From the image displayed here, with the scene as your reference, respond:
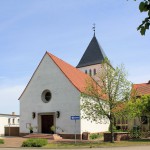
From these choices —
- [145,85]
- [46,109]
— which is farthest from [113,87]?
[145,85]

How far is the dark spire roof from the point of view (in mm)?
62469

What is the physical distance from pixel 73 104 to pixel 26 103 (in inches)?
282

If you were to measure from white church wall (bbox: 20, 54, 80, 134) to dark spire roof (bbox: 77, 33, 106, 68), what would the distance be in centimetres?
2481

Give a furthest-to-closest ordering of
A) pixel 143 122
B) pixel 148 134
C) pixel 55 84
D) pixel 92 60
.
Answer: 1. pixel 92 60
2. pixel 143 122
3. pixel 55 84
4. pixel 148 134

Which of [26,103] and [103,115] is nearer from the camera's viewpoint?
[103,115]

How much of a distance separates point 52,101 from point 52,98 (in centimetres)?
36

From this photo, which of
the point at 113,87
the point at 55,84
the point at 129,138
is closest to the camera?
the point at 113,87

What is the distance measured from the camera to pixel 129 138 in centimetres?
3152

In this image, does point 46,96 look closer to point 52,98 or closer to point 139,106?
point 52,98

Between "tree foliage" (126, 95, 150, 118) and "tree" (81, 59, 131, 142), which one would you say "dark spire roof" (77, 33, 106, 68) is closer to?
"tree foliage" (126, 95, 150, 118)

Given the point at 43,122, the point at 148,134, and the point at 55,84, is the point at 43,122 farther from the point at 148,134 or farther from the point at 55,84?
the point at 148,134

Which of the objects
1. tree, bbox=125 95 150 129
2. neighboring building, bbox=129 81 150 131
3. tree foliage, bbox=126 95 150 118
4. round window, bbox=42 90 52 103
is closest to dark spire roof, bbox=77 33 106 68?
neighboring building, bbox=129 81 150 131

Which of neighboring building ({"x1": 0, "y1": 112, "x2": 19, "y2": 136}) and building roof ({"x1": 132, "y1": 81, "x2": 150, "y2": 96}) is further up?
building roof ({"x1": 132, "y1": 81, "x2": 150, "y2": 96})

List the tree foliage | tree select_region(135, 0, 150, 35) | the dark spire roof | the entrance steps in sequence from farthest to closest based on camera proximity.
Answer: the dark spire roof, the entrance steps, the tree foliage, tree select_region(135, 0, 150, 35)
